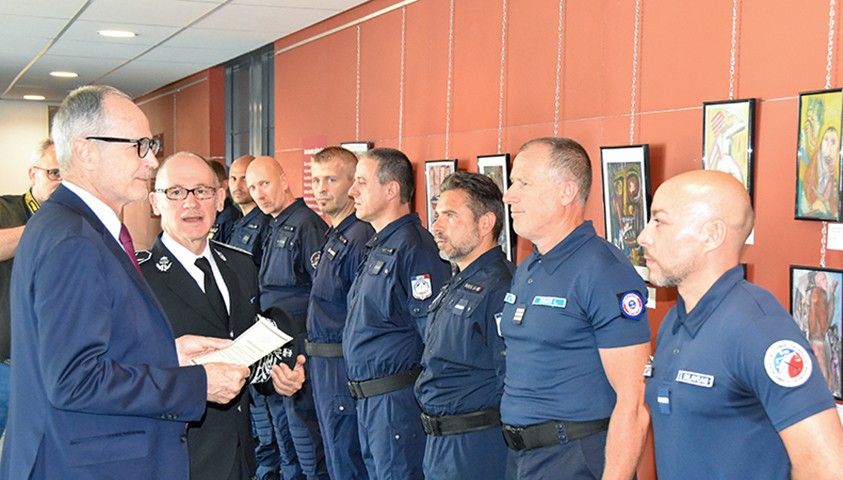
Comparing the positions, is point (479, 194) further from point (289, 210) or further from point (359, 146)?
point (359, 146)

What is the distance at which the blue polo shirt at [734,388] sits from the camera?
196 centimetres

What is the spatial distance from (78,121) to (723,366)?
168cm

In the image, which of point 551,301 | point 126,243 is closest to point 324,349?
point 551,301

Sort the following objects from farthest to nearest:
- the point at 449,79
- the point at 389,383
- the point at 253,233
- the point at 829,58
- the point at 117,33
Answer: the point at 117,33 < the point at 253,233 < the point at 449,79 < the point at 389,383 < the point at 829,58

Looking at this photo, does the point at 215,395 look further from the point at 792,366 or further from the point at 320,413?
the point at 320,413

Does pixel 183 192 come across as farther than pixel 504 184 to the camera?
No

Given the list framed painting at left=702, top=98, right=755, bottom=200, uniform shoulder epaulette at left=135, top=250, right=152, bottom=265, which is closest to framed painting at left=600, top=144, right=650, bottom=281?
framed painting at left=702, top=98, right=755, bottom=200

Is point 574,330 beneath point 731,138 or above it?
beneath

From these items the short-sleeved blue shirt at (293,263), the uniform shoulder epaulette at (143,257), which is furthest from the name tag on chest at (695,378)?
the short-sleeved blue shirt at (293,263)

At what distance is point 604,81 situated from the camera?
4113 millimetres

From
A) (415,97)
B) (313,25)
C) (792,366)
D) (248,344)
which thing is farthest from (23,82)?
(792,366)

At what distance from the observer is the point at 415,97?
598 cm

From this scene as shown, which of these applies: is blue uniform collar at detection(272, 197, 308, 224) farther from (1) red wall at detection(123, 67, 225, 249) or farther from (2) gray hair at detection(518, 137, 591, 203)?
(1) red wall at detection(123, 67, 225, 249)

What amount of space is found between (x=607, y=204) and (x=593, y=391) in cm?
138
